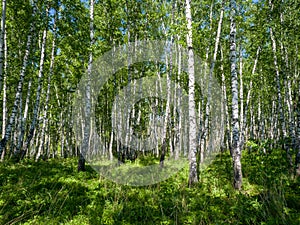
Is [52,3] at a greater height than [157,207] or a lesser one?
greater

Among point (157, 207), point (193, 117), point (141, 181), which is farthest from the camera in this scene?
point (141, 181)

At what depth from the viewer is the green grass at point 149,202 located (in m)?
5.33

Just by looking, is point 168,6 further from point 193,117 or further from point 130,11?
point 193,117

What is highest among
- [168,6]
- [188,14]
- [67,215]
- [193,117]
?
[168,6]

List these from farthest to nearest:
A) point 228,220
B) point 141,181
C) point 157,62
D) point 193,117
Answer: point 157,62 → point 141,181 → point 193,117 → point 228,220

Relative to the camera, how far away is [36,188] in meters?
7.87

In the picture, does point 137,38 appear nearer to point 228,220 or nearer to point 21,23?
point 21,23

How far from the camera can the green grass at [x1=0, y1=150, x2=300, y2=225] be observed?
17.5ft

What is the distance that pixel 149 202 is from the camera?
6.88 m

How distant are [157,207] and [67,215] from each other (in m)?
2.47

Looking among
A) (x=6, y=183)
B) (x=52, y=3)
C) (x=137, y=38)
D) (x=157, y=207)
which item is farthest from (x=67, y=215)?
(x=137, y=38)

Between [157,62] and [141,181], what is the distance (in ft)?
46.1

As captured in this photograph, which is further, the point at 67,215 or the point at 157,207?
the point at 157,207

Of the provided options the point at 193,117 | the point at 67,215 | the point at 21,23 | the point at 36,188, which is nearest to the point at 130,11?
the point at 21,23
